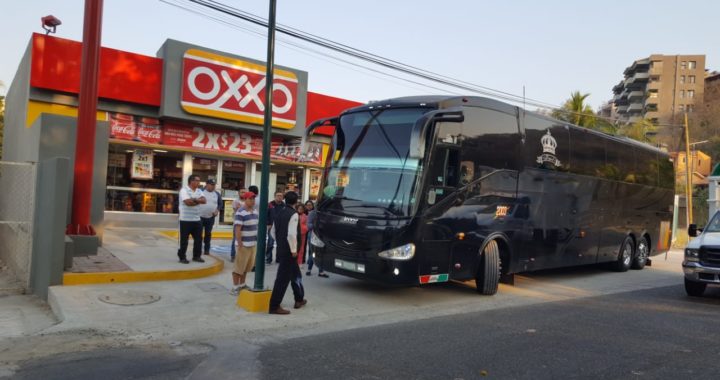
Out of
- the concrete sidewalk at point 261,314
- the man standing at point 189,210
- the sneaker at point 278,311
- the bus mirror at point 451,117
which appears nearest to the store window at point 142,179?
the man standing at point 189,210

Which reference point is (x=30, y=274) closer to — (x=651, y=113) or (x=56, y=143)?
(x=56, y=143)

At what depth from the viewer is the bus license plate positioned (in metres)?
A: 8.27

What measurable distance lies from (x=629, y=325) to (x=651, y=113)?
300 ft

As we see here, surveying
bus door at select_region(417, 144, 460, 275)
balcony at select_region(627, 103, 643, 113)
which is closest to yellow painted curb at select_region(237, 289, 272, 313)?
bus door at select_region(417, 144, 460, 275)

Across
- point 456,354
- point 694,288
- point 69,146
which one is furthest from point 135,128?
point 694,288

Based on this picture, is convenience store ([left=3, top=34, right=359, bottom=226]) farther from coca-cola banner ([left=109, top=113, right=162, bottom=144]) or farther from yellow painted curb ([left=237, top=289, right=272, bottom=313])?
yellow painted curb ([left=237, top=289, right=272, bottom=313])

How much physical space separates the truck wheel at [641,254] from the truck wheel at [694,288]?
4.48 m

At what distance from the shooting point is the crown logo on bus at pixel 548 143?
10.8m

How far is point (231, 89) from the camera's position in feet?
55.7

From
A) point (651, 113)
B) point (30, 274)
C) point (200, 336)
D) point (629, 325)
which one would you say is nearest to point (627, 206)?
point (629, 325)

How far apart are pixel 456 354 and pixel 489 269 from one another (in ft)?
12.8

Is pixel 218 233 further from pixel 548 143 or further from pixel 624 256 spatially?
pixel 624 256

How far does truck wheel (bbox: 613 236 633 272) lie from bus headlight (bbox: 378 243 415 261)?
836 centimetres

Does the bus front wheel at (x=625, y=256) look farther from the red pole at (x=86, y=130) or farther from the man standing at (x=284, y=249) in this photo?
the red pole at (x=86, y=130)
